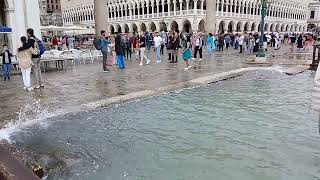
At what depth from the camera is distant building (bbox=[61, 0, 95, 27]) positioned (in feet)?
268

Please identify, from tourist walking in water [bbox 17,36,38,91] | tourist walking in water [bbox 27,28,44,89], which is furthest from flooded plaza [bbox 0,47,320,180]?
tourist walking in water [bbox 17,36,38,91]

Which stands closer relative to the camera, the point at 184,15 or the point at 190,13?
the point at 190,13

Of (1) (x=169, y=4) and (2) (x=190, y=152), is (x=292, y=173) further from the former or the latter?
(1) (x=169, y=4)

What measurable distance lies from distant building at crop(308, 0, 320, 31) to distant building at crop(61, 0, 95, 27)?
2479 inches

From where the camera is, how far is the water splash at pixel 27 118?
594 centimetres

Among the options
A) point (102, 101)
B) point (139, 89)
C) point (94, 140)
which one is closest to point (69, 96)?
point (102, 101)

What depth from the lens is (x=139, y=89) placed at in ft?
31.1

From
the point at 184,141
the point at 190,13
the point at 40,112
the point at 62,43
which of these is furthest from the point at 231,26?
the point at 184,141

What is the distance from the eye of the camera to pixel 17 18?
16.1 m

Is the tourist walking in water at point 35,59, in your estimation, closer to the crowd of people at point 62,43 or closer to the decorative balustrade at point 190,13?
the crowd of people at point 62,43

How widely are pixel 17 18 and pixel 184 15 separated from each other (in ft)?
141

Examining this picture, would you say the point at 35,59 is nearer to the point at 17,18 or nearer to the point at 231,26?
the point at 17,18

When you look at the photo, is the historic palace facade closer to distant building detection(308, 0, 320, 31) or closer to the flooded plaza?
distant building detection(308, 0, 320, 31)

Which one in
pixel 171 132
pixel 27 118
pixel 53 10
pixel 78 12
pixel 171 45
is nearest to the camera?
pixel 171 132
